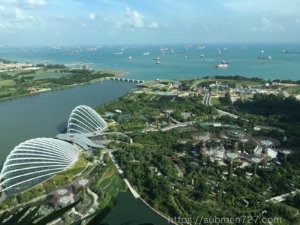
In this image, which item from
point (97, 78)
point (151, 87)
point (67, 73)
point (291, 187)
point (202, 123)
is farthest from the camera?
point (67, 73)

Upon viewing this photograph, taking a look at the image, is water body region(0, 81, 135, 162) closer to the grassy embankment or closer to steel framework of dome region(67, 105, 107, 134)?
steel framework of dome region(67, 105, 107, 134)

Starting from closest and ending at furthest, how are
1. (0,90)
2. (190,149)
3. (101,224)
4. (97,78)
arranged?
(101,224)
(190,149)
(0,90)
(97,78)

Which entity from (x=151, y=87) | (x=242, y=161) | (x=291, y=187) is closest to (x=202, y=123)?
(x=242, y=161)

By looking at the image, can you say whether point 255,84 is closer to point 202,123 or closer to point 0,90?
point 202,123

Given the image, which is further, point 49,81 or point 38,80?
point 38,80

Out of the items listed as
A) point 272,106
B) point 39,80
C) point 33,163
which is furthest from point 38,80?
point 33,163

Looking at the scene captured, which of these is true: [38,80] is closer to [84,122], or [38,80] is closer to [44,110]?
[44,110]

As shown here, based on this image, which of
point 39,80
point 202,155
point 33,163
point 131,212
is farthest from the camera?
point 39,80

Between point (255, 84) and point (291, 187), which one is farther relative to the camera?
point (255, 84)
